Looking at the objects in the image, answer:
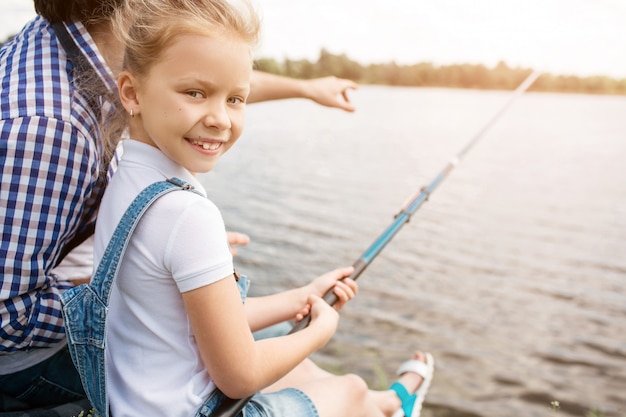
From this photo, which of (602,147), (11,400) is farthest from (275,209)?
(602,147)

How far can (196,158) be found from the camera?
1.54m

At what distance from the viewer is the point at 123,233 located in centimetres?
140

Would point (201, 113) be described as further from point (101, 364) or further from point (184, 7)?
point (101, 364)

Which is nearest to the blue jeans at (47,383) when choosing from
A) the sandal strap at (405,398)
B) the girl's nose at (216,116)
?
the girl's nose at (216,116)

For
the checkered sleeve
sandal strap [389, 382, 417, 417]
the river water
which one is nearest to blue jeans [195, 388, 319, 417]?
the checkered sleeve

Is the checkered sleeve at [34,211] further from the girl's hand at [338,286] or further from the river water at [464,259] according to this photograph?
the river water at [464,259]

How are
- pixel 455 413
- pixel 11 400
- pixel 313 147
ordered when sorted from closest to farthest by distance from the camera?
pixel 11 400 < pixel 455 413 < pixel 313 147

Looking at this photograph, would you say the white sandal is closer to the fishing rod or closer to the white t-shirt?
the fishing rod

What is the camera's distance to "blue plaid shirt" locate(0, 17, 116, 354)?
5.42 ft

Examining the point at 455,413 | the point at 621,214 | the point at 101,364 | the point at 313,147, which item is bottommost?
the point at 313,147

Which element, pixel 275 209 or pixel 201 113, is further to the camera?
pixel 275 209

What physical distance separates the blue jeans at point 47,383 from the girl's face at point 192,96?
78 centimetres

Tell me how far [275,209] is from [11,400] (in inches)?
286

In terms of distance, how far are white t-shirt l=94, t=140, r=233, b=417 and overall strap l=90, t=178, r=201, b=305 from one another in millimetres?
20
